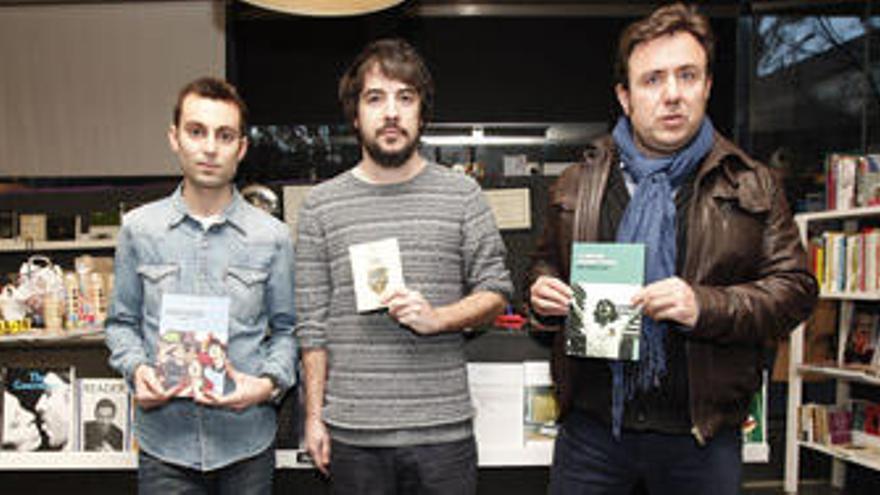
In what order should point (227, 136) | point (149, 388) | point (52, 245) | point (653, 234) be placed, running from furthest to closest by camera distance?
point (52, 245) → point (227, 136) → point (149, 388) → point (653, 234)

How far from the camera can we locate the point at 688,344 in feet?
5.20

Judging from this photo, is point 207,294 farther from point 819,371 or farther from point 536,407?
point 819,371

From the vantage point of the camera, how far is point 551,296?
1.67 metres

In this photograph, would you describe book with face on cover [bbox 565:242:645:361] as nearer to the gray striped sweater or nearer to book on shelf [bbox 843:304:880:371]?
the gray striped sweater

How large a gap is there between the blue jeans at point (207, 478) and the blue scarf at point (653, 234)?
0.92m

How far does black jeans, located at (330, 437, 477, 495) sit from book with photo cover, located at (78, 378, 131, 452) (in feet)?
3.29

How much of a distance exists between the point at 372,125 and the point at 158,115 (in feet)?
15.8

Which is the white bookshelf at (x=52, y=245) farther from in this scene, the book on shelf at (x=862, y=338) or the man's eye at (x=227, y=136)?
the book on shelf at (x=862, y=338)

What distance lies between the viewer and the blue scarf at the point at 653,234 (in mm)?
1621

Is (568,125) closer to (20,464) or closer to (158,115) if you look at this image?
(158,115)

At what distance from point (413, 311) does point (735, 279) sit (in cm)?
76

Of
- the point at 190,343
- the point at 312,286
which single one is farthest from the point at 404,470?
the point at 190,343

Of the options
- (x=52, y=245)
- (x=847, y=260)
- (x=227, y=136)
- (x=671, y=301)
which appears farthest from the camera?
(x=52, y=245)

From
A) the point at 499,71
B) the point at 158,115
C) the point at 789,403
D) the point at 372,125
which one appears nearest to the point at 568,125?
the point at 499,71
